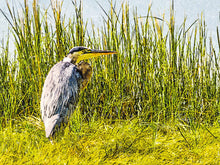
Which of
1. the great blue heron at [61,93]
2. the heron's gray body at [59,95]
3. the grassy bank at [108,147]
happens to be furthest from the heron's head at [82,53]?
the grassy bank at [108,147]

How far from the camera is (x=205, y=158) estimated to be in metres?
2.35

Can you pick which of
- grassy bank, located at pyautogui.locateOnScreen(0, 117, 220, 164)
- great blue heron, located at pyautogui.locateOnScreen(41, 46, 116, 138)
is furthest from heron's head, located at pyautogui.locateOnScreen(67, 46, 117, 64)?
grassy bank, located at pyautogui.locateOnScreen(0, 117, 220, 164)

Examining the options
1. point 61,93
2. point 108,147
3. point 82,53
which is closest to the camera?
point 108,147

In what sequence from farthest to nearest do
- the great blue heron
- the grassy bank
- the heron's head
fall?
1. the heron's head
2. the great blue heron
3. the grassy bank

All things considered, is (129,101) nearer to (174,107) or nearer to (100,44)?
(174,107)

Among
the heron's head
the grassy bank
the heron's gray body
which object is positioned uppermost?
the heron's head

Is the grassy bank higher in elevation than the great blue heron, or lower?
lower

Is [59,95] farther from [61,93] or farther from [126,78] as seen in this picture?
[126,78]

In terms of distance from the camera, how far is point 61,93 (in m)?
2.50

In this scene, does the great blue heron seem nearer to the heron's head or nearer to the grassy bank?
the heron's head

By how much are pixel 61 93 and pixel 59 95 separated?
25 millimetres

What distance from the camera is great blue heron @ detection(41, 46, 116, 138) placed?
2.45 m

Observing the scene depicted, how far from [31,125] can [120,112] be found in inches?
39.5

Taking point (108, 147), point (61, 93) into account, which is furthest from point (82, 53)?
point (108, 147)
